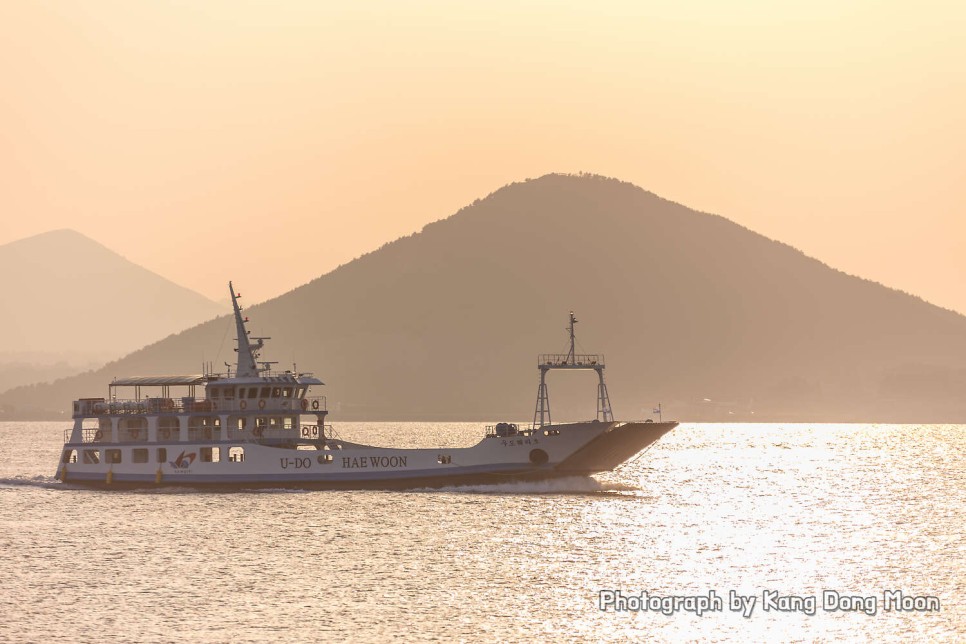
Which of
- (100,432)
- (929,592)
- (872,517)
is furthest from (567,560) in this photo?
(100,432)

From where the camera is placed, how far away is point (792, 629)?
161 ft

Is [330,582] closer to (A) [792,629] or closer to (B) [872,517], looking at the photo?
(A) [792,629]

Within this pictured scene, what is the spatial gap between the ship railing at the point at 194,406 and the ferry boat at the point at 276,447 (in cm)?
6

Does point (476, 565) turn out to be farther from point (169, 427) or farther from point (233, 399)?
point (169, 427)

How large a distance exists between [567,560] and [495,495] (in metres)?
26.4

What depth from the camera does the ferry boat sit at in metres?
83.5

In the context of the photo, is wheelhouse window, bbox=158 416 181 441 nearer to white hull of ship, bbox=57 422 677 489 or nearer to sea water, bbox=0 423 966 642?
white hull of ship, bbox=57 422 677 489

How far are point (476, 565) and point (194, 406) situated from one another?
30.8 meters

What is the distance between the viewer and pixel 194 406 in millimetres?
86875

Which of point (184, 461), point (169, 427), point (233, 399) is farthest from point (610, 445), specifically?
point (169, 427)

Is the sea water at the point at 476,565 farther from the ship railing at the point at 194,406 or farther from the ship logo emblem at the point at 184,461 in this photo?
the ship railing at the point at 194,406

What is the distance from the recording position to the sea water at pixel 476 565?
163ft

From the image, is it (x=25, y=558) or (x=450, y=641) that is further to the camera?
(x=25, y=558)

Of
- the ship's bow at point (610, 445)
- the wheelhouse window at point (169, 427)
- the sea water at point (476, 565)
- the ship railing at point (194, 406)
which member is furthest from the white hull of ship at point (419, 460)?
the ship railing at point (194, 406)
